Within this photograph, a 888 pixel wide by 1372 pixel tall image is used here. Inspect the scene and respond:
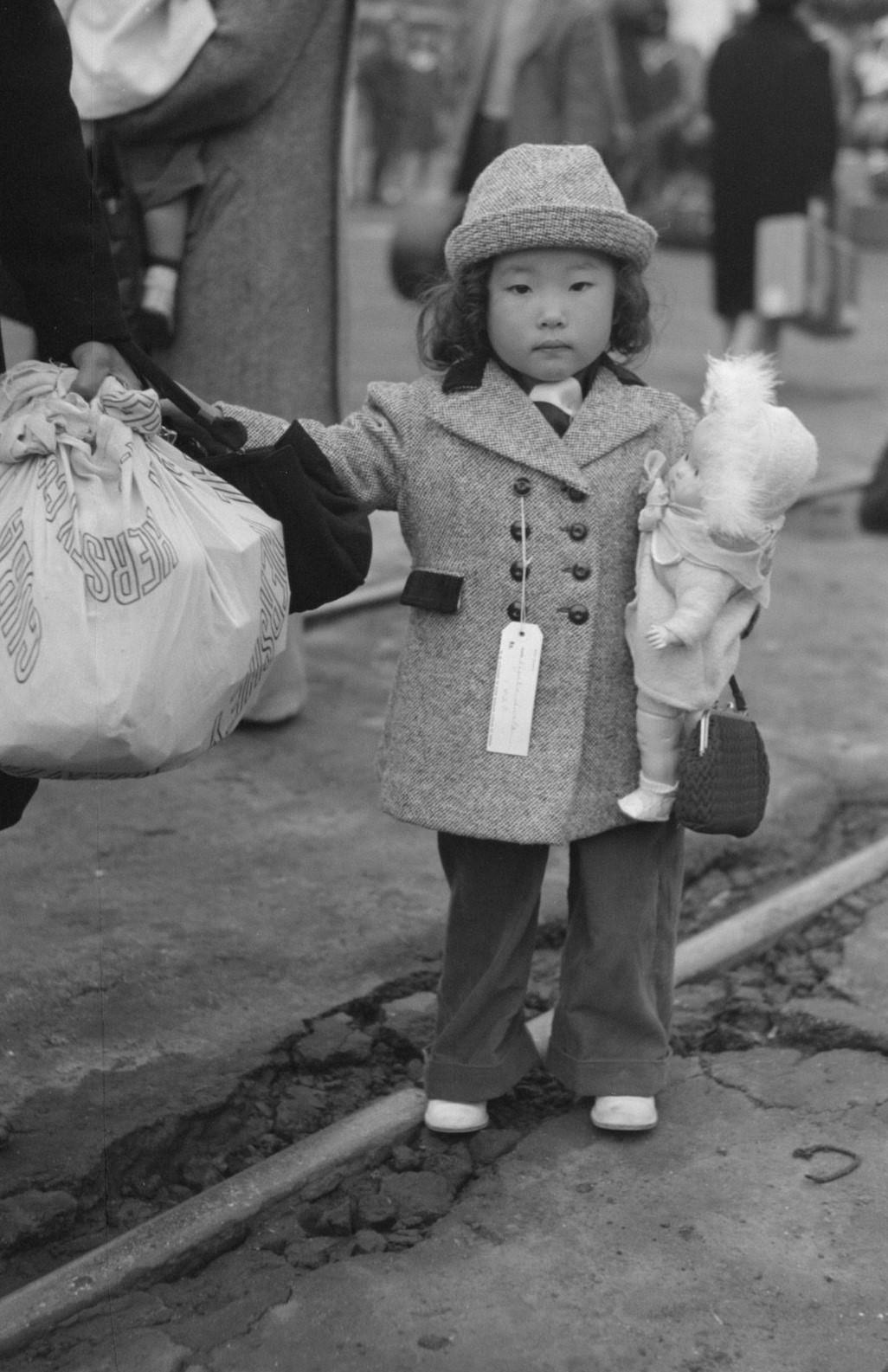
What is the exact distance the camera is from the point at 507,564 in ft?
9.64

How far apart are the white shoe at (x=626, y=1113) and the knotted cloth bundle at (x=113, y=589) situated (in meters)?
1.00

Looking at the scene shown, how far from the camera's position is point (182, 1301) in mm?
2678

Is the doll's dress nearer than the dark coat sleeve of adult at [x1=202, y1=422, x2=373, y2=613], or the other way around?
the dark coat sleeve of adult at [x1=202, y1=422, x2=373, y2=613]

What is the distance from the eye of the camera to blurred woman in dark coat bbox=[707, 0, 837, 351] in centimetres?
908

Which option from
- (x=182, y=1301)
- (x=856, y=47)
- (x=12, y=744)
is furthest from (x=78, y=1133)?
(x=856, y=47)

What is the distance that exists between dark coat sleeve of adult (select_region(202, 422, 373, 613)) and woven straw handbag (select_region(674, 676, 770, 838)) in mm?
A: 577

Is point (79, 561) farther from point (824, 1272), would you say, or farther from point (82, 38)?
point (82, 38)

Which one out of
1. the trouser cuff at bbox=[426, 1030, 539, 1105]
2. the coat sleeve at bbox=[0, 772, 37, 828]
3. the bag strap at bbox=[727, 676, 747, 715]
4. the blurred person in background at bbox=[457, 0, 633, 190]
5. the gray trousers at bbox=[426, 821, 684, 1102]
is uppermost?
the blurred person in background at bbox=[457, 0, 633, 190]

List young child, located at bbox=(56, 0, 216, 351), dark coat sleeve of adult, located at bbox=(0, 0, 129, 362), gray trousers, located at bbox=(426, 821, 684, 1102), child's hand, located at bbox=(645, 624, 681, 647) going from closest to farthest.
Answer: dark coat sleeve of adult, located at bbox=(0, 0, 129, 362)
child's hand, located at bbox=(645, 624, 681, 647)
gray trousers, located at bbox=(426, 821, 684, 1102)
young child, located at bbox=(56, 0, 216, 351)

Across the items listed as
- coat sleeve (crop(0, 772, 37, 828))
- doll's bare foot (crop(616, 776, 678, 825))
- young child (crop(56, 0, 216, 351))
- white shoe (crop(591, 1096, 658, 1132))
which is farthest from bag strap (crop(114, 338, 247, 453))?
young child (crop(56, 0, 216, 351))

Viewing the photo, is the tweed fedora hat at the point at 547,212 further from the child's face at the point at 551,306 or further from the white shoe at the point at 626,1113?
the white shoe at the point at 626,1113

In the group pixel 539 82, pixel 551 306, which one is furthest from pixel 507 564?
pixel 539 82

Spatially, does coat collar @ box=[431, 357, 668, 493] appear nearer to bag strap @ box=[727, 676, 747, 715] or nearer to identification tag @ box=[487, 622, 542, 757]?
identification tag @ box=[487, 622, 542, 757]

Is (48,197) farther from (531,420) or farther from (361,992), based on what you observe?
(361,992)
